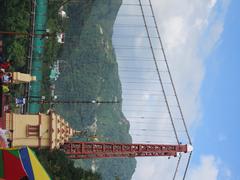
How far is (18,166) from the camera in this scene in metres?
23.5

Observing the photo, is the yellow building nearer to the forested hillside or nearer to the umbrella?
the umbrella

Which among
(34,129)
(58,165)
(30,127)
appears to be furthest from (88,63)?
(30,127)

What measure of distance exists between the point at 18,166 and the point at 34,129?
26315 millimetres

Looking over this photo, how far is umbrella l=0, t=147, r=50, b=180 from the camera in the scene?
76.7ft

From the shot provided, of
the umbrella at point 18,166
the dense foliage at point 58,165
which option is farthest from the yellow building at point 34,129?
the umbrella at point 18,166

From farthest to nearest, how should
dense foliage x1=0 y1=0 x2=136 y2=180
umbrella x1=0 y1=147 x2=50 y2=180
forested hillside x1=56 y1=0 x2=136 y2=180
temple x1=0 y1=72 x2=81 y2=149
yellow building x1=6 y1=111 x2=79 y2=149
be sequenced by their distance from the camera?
forested hillside x1=56 y1=0 x2=136 y2=180, dense foliage x1=0 y1=0 x2=136 y2=180, yellow building x1=6 y1=111 x2=79 y2=149, temple x1=0 y1=72 x2=81 y2=149, umbrella x1=0 y1=147 x2=50 y2=180

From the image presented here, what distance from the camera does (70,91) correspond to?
138m

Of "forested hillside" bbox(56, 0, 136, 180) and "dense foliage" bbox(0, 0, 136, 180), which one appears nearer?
"dense foliage" bbox(0, 0, 136, 180)

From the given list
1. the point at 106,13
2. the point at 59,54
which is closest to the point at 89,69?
the point at 106,13

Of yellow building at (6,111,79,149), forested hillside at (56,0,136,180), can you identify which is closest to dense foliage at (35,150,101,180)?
yellow building at (6,111,79,149)

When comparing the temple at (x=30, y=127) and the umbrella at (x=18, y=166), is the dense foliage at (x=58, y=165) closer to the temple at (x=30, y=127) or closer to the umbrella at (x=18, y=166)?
the temple at (x=30, y=127)

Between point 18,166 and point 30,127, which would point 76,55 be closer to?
point 30,127

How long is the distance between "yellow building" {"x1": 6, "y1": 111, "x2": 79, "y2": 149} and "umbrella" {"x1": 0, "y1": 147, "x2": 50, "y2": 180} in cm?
2321

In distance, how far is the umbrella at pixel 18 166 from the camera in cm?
2339
